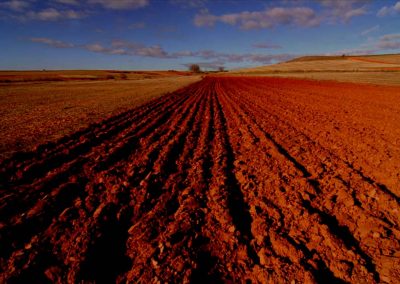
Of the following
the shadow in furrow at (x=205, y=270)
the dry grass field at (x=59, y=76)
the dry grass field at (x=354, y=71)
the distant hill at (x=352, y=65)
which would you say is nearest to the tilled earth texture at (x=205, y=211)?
the shadow in furrow at (x=205, y=270)

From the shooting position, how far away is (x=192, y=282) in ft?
9.98

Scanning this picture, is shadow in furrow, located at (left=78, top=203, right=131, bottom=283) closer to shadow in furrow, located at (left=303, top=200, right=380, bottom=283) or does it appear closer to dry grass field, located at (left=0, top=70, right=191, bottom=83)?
shadow in furrow, located at (left=303, top=200, right=380, bottom=283)

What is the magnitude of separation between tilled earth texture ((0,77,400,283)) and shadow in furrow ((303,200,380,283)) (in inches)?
0.9

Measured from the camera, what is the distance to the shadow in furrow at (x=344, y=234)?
3.21 m

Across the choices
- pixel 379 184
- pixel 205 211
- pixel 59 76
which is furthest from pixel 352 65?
pixel 59 76

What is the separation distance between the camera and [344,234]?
384 centimetres

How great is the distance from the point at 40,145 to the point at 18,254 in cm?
579

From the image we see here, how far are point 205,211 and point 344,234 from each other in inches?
83.8

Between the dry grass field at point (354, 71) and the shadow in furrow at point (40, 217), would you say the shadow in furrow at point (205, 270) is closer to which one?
the shadow in furrow at point (40, 217)

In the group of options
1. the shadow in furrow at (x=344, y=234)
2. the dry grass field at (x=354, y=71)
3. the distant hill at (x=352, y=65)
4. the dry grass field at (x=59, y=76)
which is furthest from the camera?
the dry grass field at (x=59, y=76)

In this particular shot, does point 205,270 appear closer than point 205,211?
Yes

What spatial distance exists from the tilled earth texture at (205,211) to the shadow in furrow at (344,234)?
2 cm

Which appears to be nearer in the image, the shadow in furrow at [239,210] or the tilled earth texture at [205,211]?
the tilled earth texture at [205,211]

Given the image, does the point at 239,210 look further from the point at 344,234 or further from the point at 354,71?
the point at 354,71
